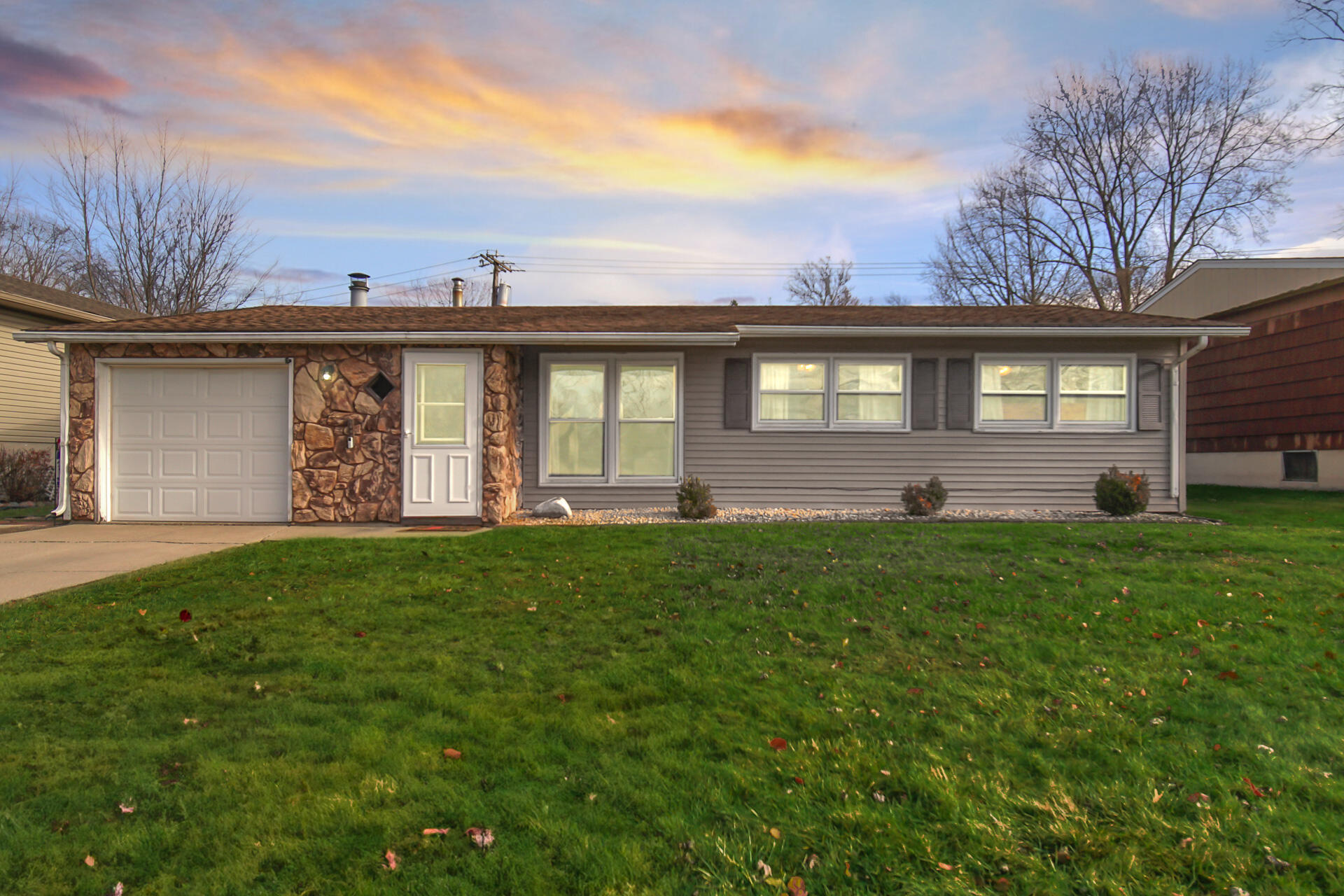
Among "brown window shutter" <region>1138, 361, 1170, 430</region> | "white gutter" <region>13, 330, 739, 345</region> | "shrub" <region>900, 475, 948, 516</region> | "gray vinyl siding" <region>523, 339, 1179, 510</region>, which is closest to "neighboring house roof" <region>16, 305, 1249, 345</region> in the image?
"white gutter" <region>13, 330, 739, 345</region>

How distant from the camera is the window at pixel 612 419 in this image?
34.9ft

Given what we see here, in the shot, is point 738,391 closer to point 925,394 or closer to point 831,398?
point 831,398

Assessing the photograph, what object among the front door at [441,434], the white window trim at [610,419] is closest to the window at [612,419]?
the white window trim at [610,419]

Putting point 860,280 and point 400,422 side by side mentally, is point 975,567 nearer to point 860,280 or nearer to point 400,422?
point 400,422

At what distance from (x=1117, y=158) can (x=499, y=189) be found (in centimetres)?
1872

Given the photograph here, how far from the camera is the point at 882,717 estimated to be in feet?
11.0

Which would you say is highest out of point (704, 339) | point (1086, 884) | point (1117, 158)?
point (1117, 158)

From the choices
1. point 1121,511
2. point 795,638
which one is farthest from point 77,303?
point 1121,511

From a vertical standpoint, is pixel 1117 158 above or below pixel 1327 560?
above

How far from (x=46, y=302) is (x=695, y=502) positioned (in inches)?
517

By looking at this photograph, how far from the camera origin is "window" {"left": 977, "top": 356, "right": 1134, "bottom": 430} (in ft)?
35.1

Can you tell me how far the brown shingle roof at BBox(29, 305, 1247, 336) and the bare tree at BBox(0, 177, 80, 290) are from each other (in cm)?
1478

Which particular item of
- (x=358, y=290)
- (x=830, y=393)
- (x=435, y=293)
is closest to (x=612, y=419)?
(x=830, y=393)

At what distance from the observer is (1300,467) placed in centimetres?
1318
